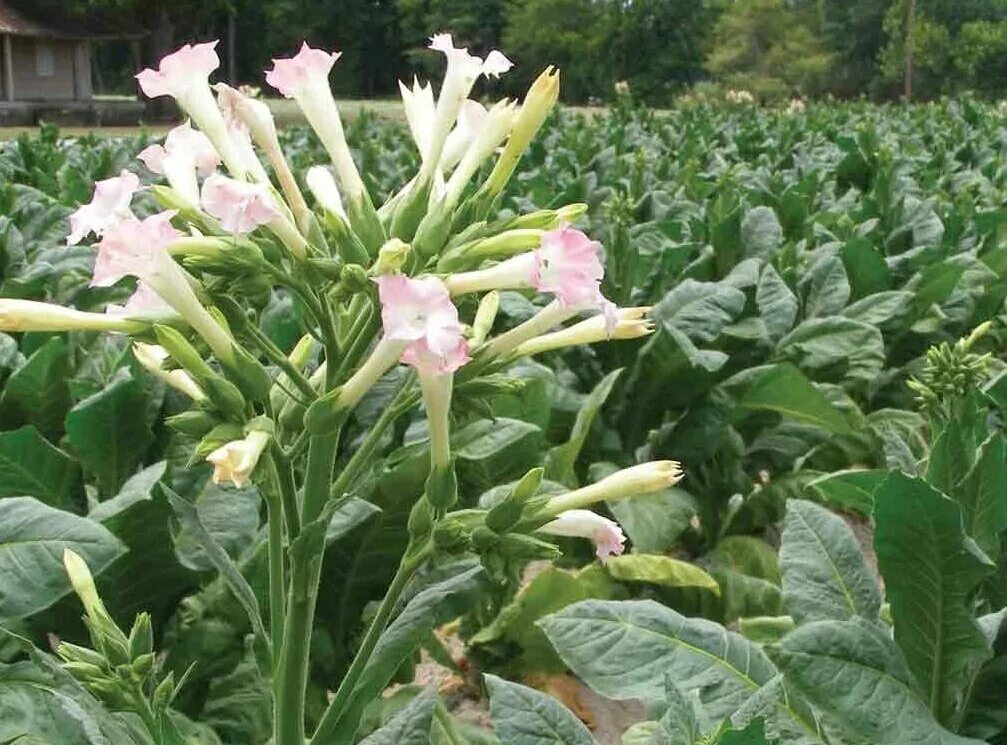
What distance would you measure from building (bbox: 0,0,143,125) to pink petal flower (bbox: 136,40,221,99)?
36.0 metres

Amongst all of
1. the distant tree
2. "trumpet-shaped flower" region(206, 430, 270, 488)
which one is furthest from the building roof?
"trumpet-shaped flower" region(206, 430, 270, 488)

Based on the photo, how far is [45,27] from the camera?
3750cm

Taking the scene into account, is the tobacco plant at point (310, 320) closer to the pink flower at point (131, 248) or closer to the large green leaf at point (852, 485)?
the pink flower at point (131, 248)

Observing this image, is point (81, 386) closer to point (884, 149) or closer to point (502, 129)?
point (502, 129)

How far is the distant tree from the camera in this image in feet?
203

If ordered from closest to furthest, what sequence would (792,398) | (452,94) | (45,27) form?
(452,94)
(792,398)
(45,27)

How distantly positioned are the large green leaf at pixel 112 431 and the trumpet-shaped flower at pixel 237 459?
115 centimetres

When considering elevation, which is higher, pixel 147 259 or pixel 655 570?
pixel 147 259

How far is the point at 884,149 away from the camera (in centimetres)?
774

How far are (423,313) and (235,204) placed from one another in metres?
0.21

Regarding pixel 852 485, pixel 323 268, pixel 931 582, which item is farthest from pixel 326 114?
pixel 852 485

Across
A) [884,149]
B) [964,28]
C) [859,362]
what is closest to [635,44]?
[964,28]

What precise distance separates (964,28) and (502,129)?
191ft

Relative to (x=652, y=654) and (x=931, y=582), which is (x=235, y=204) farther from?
(x=931, y=582)
